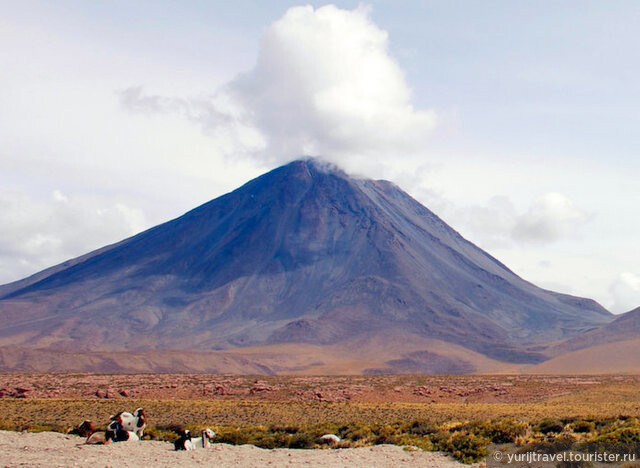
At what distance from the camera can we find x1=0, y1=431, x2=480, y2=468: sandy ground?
1838cm

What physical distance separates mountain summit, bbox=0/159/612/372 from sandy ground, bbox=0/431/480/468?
93.2 m

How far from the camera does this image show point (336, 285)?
17325 cm

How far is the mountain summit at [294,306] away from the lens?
140 meters

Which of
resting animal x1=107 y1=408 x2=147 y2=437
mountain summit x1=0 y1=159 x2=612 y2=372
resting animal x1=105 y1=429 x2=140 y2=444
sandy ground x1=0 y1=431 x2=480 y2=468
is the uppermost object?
mountain summit x1=0 y1=159 x2=612 y2=372

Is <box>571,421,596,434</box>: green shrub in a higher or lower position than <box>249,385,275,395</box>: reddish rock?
lower

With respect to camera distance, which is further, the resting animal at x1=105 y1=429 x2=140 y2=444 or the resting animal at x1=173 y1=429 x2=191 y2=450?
the resting animal at x1=105 y1=429 x2=140 y2=444

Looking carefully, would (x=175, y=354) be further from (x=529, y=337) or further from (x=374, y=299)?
(x=529, y=337)

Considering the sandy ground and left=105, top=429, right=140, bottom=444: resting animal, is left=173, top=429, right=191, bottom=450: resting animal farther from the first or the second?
left=105, top=429, right=140, bottom=444: resting animal

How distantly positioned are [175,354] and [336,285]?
225ft

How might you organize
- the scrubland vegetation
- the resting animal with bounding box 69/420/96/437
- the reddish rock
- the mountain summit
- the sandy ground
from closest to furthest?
the sandy ground, the scrubland vegetation, the resting animal with bounding box 69/420/96/437, the reddish rock, the mountain summit

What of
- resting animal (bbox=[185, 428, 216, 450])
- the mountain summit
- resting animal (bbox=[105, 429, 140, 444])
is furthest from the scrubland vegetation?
the mountain summit

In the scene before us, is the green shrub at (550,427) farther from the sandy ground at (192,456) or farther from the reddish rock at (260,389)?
the reddish rock at (260,389)

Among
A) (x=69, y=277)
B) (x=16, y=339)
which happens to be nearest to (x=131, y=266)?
(x=69, y=277)

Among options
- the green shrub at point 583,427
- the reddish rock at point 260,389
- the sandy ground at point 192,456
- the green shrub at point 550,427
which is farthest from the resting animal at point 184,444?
the reddish rock at point 260,389
